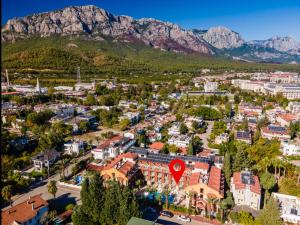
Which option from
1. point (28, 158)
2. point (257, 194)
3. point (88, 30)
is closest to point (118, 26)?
point (88, 30)

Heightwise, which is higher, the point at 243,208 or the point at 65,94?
the point at 65,94

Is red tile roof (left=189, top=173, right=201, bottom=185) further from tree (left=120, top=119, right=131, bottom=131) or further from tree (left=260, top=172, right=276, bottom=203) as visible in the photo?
tree (left=120, top=119, right=131, bottom=131)

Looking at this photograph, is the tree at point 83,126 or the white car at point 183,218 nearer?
the white car at point 183,218

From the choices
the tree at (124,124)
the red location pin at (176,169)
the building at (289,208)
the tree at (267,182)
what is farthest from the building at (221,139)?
the tree at (124,124)

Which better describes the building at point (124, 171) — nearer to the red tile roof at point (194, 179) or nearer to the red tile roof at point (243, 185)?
the red tile roof at point (194, 179)

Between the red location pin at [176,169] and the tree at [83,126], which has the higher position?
the tree at [83,126]

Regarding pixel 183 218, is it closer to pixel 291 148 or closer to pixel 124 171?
pixel 124 171

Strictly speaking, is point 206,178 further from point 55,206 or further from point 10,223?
point 10,223
